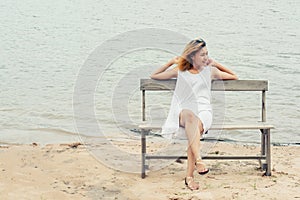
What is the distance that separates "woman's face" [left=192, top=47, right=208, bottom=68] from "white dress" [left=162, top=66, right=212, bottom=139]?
99mm

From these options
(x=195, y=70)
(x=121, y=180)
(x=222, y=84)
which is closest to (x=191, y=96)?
(x=195, y=70)

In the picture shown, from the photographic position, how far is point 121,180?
Result: 568cm

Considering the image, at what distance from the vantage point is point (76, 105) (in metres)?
9.74

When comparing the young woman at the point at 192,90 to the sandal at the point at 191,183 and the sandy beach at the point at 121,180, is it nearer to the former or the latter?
the sandal at the point at 191,183

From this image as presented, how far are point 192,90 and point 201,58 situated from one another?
1.18ft

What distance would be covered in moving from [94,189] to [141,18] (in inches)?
683

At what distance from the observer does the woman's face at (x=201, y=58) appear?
567 cm

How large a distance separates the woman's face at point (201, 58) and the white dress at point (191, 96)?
10 cm

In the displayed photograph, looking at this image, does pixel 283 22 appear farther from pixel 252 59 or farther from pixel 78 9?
pixel 78 9

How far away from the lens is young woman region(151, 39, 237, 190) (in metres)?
5.50

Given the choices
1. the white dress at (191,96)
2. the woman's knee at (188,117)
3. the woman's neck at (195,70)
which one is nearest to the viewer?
the woman's knee at (188,117)

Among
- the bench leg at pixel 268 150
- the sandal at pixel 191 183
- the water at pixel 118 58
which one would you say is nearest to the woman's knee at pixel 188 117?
the sandal at pixel 191 183

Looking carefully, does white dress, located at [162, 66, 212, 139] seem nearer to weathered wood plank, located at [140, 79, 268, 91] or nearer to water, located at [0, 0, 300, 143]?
weathered wood plank, located at [140, 79, 268, 91]

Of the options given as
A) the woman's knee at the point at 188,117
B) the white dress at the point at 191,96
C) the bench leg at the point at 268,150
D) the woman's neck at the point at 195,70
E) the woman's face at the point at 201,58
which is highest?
the woman's face at the point at 201,58
